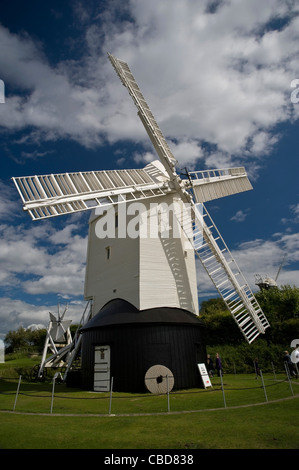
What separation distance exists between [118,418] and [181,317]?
6971 millimetres

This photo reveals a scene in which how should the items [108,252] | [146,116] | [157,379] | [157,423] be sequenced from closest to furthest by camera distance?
[157,423]
[157,379]
[146,116]
[108,252]

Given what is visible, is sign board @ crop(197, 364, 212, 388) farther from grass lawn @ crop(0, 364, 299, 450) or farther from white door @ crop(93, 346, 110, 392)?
white door @ crop(93, 346, 110, 392)

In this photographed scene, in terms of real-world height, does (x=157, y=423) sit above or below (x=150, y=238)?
below

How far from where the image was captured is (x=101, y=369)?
48.7 feet

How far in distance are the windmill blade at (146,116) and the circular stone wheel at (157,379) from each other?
34.8 ft

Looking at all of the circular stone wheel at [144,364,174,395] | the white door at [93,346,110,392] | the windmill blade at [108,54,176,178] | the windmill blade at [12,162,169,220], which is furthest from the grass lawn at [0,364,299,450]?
the windmill blade at [108,54,176,178]

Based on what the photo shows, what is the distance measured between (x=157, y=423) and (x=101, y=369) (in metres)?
7.41

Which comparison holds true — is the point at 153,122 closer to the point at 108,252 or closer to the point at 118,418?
the point at 108,252

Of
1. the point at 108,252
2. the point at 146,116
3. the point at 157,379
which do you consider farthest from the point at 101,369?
the point at 146,116

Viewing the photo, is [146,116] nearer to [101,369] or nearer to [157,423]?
[101,369]
